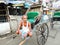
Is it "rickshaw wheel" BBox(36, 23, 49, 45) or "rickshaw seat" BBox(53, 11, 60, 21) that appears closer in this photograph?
"rickshaw wheel" BBox(36, 23, 49, 45)

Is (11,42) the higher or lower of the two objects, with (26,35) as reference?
lower

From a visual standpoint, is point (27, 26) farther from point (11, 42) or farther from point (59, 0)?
point (59, 0)

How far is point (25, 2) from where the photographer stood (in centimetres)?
980

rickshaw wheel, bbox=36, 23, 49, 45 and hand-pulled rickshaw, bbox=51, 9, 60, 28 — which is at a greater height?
hand-pulled rickshaw, bbox=51, 9, 60, 28

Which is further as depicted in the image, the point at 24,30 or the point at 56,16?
the point at 56,16

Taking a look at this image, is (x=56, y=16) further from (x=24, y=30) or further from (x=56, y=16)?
(x=24, y=30)

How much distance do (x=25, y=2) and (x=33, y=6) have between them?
0.91m

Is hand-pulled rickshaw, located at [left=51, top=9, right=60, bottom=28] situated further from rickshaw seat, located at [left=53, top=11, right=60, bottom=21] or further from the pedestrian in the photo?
the pedestrian

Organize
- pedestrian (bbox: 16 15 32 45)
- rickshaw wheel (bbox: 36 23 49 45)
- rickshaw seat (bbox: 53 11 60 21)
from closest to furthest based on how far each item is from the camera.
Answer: pedestrian (bbox: 16 15 32 45) → rickshaw wheel (bbox: 36 23 49 45) → rickshaw seat (bbox: 53 11 60 21)

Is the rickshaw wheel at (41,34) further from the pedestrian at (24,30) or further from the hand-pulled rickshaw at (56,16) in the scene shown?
the hand-pulled rickshaw at (56,16)

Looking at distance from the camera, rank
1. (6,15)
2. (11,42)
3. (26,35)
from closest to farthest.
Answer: (26,35), (11,42), (6,15)

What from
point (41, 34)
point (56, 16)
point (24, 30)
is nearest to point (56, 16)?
point (56, 16)

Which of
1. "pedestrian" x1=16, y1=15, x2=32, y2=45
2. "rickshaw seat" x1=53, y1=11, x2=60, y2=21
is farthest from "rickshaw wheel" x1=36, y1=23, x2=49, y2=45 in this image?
"rickshaw seat" x1=53, y1=11, x2=60, y2=21

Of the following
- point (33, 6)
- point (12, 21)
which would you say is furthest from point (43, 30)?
point (33, 6)
